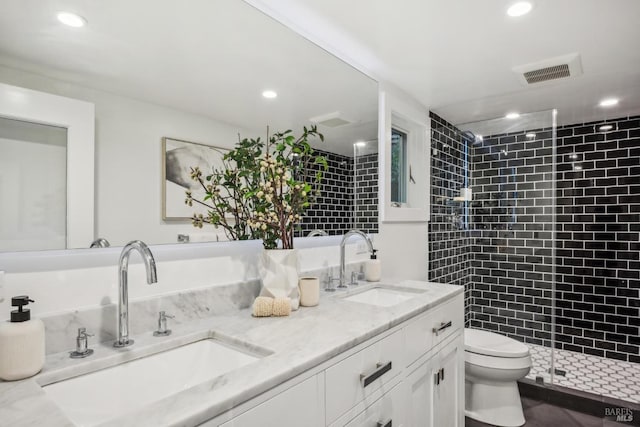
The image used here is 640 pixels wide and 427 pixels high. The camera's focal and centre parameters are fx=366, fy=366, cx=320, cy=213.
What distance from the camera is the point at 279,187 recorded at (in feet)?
5.10

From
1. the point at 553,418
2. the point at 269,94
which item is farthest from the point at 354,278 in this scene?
the point at 553,418

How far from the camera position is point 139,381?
3.19 ft

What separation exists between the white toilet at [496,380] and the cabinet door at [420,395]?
95 centimetres

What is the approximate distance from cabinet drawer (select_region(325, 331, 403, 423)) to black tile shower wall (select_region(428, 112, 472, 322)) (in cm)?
166

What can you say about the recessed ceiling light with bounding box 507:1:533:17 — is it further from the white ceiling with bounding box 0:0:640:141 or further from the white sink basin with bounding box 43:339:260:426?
the white sink basin with bounding box 43:339:260:426

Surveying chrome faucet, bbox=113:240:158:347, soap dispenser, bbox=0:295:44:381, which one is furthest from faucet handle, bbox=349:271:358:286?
soap dispenser, bbox=0:295:44:381

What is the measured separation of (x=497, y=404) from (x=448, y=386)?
2.95ft

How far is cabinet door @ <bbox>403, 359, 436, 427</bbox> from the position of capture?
1469 millimetres

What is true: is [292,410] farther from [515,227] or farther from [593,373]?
[593,373]

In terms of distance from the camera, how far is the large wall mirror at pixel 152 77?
1.01m

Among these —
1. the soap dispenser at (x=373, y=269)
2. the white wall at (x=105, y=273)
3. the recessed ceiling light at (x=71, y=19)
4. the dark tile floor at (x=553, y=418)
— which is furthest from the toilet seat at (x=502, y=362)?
the recessed ceiling light at (x=71, y=19)

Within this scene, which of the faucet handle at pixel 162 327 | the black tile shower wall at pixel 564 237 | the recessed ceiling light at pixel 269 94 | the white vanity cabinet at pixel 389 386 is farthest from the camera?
the black tile shower wall at pixel 564 237

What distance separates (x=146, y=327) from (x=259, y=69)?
1.15 metres

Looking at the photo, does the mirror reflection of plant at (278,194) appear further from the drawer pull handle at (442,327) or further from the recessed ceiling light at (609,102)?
the recessed ceiling light at (609,102)
